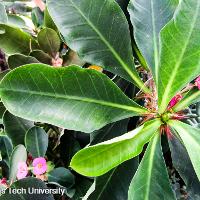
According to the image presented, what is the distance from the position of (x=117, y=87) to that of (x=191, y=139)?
182 millimetres

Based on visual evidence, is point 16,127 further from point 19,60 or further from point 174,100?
point 174,100

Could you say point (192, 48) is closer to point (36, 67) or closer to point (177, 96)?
point (177, 96)

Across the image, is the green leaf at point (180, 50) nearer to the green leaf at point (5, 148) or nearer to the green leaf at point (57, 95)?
the green leaf at point (57, 95)

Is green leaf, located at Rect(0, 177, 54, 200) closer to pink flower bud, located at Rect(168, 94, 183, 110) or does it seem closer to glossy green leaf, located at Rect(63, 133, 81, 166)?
glossy green leaf, located at Rect(63, 133, 81, 166)

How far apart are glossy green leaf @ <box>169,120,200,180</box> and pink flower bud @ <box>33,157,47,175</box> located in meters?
0.36

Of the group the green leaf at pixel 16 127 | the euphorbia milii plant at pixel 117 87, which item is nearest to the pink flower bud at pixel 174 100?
the euphorbia milii plant at pixel 117 87

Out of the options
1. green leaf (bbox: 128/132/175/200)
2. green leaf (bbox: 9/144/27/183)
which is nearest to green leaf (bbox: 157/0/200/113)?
green leaf (bbox: 128/132/175/200)

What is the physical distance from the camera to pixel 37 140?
96 centimetres

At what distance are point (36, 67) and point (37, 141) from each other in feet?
0.97

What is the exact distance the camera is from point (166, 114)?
2.62 feet

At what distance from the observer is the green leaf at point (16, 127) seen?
38.2 inches

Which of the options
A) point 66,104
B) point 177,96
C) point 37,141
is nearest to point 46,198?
point 37,141

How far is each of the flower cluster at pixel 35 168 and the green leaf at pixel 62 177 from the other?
0.08 feet

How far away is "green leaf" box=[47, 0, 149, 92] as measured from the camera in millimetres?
795
